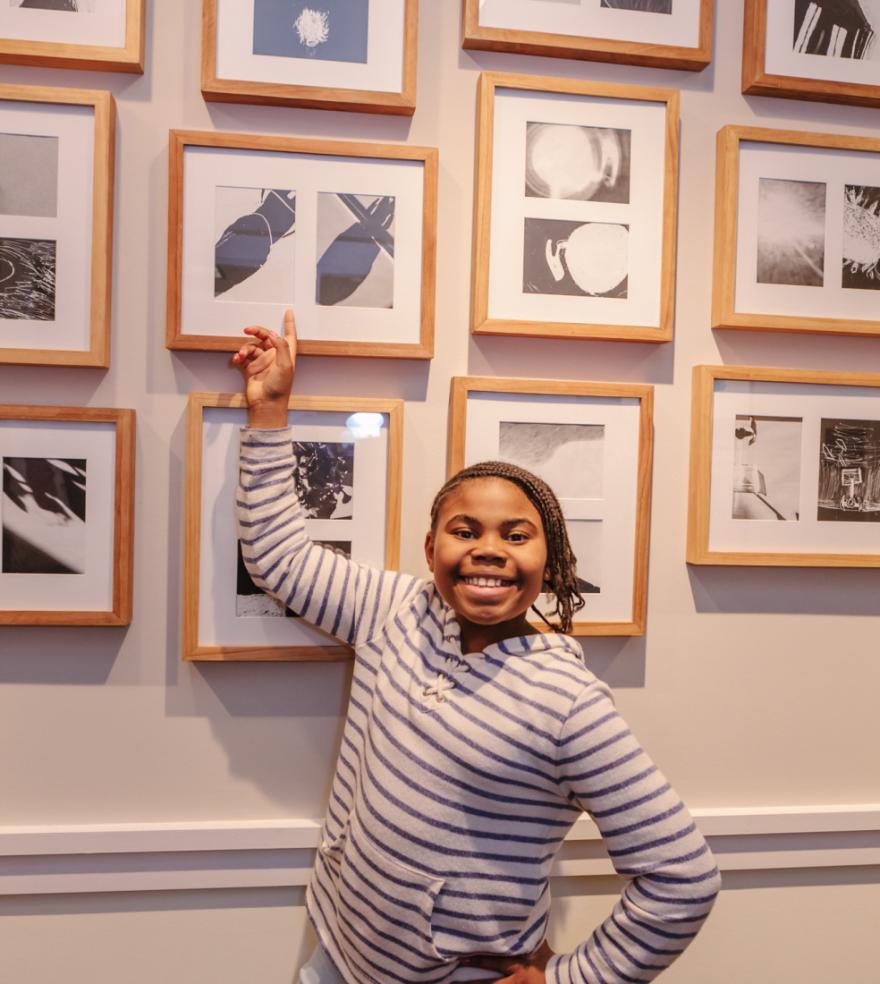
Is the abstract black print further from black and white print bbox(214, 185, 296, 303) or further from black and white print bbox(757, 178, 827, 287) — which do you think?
black and white print bbox(757, 178, 827, 287)

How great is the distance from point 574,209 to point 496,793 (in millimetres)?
802

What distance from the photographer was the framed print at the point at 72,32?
1.02 meters

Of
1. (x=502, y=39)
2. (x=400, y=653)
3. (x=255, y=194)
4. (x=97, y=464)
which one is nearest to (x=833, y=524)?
(x=400, y=653)

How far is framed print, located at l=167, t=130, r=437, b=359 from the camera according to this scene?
1.06m

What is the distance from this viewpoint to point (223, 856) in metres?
1.10

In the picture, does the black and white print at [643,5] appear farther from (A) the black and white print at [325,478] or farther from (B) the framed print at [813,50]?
(A) the black and white print at [325,478]

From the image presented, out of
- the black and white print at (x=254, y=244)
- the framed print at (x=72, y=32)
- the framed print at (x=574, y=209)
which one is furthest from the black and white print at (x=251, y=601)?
the framed print at (x=72, y=32)

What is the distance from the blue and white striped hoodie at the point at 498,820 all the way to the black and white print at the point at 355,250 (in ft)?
1.55

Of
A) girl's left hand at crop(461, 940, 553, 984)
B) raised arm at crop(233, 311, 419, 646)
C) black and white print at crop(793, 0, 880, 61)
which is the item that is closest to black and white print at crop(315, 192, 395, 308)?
raised arm at crop(233, 311, 419, 646)

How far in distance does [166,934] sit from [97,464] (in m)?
0.68

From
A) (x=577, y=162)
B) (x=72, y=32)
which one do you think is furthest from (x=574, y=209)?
(x=72, y=32)

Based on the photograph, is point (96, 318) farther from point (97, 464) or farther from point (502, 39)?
point (502, 39)

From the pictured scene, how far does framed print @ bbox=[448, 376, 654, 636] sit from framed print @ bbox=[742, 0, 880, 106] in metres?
0.51

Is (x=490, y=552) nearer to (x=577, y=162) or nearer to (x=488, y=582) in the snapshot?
(x=488, y=582)
